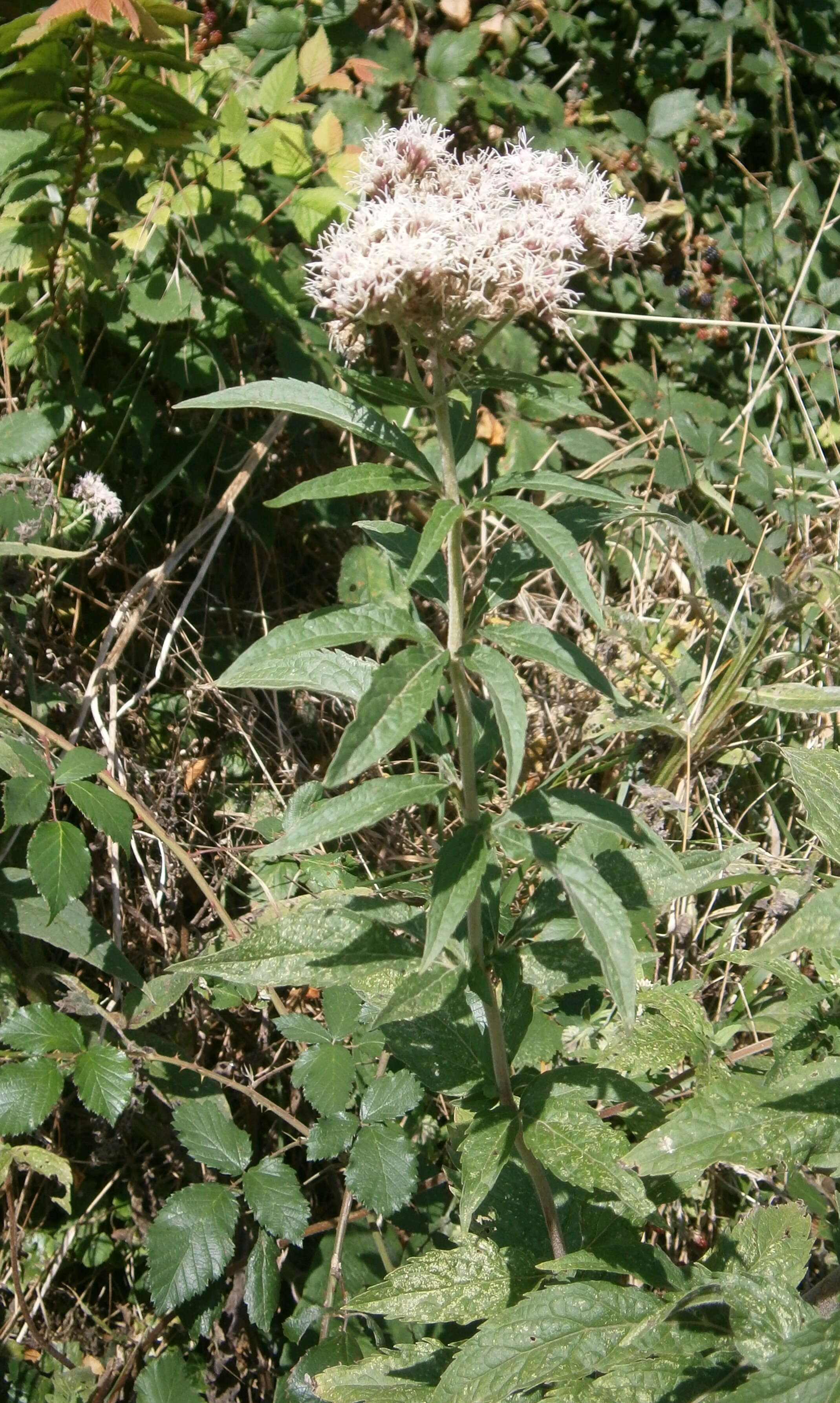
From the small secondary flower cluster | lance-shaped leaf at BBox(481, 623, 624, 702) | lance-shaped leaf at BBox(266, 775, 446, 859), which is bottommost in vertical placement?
lance-shaped leaf at BBox(266, 775, 446, 859)

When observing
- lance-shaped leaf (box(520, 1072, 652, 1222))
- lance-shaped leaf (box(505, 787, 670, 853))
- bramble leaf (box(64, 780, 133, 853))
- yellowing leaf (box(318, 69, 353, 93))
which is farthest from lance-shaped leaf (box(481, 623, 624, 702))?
yellowing leaf (box(318, 69, 353, 93))

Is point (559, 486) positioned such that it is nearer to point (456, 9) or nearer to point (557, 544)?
point (557, 544)

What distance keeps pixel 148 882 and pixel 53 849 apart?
0.49 meters

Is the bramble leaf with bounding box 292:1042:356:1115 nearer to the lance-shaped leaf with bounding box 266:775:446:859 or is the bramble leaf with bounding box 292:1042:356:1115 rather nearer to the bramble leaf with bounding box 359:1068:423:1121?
the bramble leaf with bounding box 359:1068:423:1121

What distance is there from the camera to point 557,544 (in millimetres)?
1216

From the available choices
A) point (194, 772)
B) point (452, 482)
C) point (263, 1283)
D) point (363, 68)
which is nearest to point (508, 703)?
point (452, 482)

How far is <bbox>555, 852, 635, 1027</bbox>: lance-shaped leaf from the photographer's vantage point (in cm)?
116

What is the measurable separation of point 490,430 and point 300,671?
1.89 metres

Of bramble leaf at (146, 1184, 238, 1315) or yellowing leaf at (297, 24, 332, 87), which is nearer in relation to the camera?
bramble leaf at (146, 1184, 238, 1315)

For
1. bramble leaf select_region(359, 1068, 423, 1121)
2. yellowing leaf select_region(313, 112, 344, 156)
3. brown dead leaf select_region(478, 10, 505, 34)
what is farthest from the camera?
brown dead leaf select_region(478, 10, 505, 34)

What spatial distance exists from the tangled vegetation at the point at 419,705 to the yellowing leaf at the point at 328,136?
2cm

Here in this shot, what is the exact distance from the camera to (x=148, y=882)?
7.98ft

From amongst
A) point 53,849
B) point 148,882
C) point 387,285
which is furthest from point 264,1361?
point 387,285

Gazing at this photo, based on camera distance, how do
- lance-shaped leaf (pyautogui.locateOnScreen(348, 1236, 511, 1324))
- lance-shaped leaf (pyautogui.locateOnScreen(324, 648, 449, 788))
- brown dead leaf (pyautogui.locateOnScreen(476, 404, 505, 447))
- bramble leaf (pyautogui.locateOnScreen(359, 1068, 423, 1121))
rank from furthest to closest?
brown dead leaf (pyautogui.locateOnScreen(476, 404, 505, 447))
bramble leaf (pyautogui.locateOnScreen(359, 1068, 423, 1121))
lance-shaped leaf (pyautogui.locateOnScreen(348, 1236, 511, 1324))
lance-shaped leaf (pyautogui.locateOnScreen(324, 648, 449, 788))
